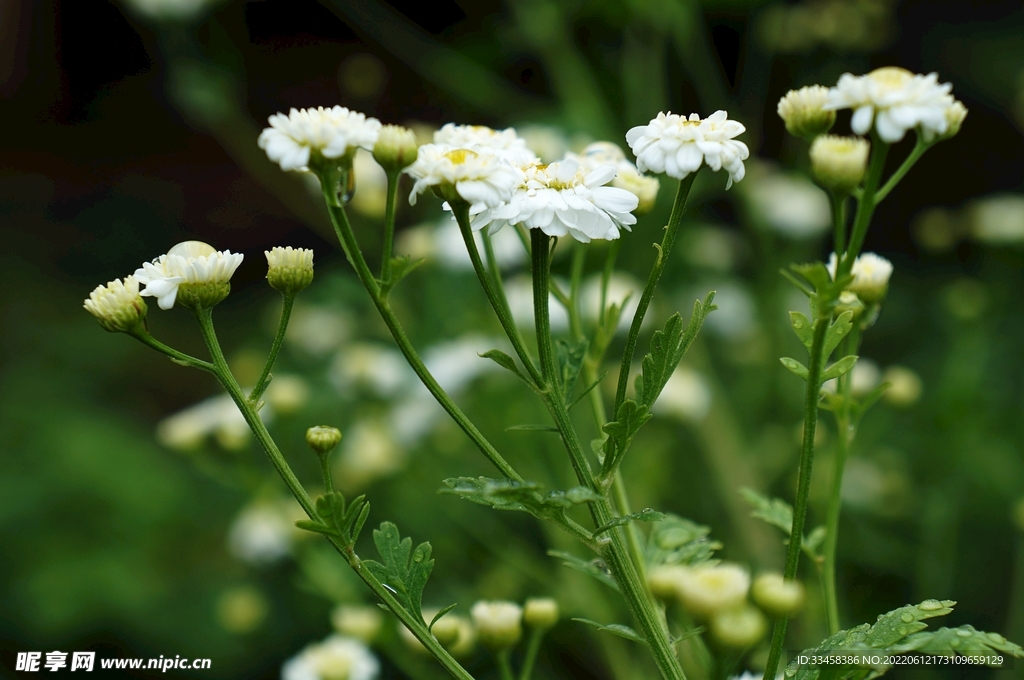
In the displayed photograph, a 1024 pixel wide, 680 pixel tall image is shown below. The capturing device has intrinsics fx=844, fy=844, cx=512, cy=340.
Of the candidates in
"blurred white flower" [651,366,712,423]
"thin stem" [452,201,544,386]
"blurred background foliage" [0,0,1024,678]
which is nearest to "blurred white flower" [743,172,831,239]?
"blurred background foliage" [0,0,1024,678]

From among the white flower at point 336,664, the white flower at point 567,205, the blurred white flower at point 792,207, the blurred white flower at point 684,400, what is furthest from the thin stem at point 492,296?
the blurred white flower at point 792,207

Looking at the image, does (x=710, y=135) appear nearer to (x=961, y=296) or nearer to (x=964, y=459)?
(x=964, y=459)

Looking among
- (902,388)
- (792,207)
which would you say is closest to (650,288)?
(902,388)

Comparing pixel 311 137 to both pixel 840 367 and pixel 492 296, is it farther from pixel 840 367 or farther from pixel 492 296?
pixel 840 367

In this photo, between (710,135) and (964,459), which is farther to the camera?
(964,459)

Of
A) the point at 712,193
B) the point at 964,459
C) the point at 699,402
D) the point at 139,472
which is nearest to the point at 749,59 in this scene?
the point at 712,193

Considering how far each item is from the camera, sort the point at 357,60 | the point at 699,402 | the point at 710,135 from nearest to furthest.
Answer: the point at 710,135 < the point at 699,402 < the point at 357,60
